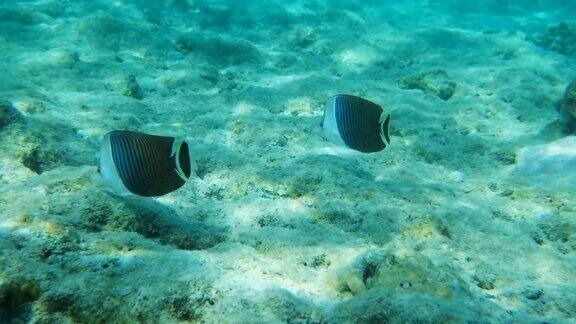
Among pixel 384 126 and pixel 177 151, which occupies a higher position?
pixel 384 126

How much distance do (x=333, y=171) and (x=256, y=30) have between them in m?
9.41

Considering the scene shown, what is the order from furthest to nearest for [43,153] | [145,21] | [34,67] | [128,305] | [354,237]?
1. [145,21]
2. [34,67]
3. [43,153]
4. [354,237]
5. [128,305]

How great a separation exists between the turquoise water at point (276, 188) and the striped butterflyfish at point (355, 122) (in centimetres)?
20

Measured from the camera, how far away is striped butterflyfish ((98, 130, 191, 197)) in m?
2.13

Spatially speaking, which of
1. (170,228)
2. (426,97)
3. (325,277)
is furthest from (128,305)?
(426,97)

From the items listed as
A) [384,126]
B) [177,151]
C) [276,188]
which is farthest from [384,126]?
[276,188]

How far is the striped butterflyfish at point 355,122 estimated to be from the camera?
2.69 metres

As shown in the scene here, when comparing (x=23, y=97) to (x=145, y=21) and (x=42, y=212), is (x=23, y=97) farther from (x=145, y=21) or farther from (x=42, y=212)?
(x=145, y=21)

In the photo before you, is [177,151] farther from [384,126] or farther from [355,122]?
[384,126]

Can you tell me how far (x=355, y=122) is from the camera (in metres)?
2.70

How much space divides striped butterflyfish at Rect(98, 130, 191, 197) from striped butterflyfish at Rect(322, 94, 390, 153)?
3.50 feet

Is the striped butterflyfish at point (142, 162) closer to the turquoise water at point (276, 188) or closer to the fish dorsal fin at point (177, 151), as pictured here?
the fish dorsal fin at point (177, 151)

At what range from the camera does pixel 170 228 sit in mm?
2908

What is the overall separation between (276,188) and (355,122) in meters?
1.59
